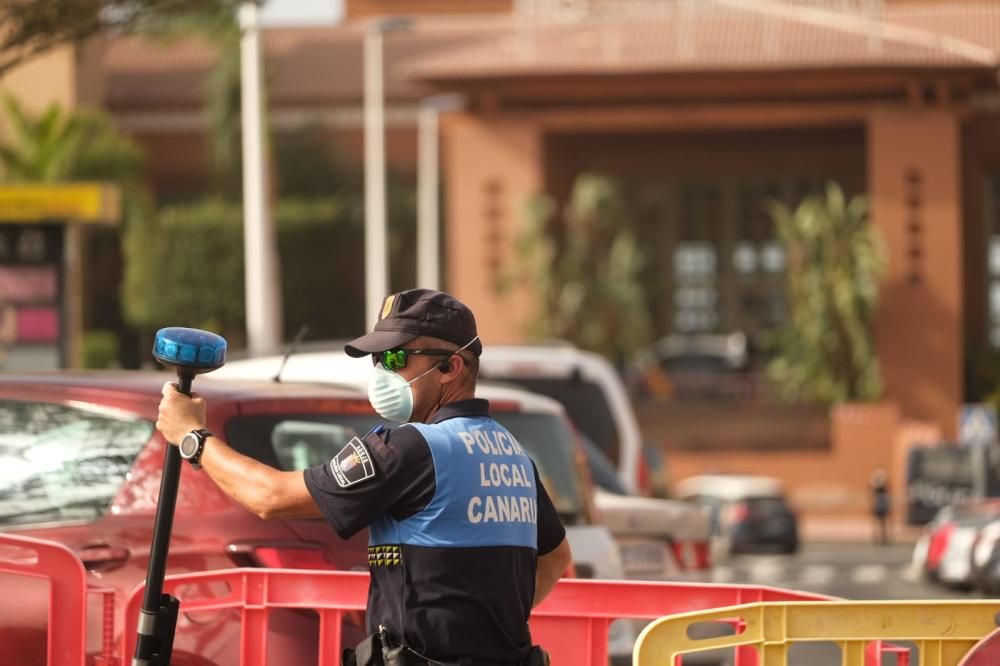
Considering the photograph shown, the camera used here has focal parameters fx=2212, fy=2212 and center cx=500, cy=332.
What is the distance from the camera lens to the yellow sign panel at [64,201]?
92.0ft

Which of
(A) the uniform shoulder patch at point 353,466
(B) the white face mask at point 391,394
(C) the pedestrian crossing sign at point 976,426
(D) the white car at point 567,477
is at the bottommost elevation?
(C) the pedestrian crossing sign at point 976,426

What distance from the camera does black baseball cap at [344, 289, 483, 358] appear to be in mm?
4980

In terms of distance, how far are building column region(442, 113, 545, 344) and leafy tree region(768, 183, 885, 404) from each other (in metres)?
6.04

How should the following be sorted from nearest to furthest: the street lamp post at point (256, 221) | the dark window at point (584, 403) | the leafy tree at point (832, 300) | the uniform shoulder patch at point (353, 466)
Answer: the uniform shoulder patch at point (353, 466), the dark window at point (584, 403), the street lamp post at point (256, 221), the leafy tree at point (832, 300)

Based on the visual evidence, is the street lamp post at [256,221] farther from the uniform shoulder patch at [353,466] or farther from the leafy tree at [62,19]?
the uniform shoulder patch at [353,466]

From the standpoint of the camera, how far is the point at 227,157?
5934 centimetres

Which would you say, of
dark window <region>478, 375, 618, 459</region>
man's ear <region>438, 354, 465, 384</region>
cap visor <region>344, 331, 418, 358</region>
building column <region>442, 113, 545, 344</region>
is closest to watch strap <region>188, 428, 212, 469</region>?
cap visor <region>344, 331, 418, 358</region>

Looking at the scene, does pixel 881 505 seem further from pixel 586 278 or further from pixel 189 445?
pixel 189 445

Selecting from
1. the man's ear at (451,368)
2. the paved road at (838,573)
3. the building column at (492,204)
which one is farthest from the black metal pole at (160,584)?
the building column at (492,204)

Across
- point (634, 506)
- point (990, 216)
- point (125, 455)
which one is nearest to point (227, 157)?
point (990, 216)

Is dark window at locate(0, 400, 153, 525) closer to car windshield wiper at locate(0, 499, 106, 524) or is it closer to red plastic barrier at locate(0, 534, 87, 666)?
car windshield wiper at locate(0, 499, 106, 524)

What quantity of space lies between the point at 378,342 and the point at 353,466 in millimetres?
308

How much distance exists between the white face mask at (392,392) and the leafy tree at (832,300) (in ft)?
144

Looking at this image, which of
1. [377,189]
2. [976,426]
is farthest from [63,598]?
[976,426]
